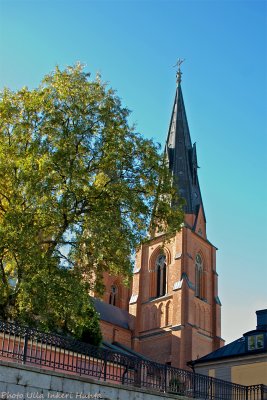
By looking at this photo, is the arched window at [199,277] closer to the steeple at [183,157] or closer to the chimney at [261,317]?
the steeple at [183,157]

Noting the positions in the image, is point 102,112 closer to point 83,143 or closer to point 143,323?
point 83,143

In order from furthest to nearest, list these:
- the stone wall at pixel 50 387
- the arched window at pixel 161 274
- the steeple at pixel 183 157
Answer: the steeple at pixel 183 157, the arched window at pixel 161 274, the stone wall at pixel 50 387

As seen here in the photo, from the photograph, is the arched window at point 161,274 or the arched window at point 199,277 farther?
the arched window at point 199,277

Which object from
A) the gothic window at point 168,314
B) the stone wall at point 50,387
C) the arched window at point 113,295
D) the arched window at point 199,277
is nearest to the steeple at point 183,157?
the arched window at point 199,277

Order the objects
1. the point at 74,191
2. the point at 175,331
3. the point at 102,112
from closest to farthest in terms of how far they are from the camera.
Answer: the point at 74,191, the point at 102,112, the point at 175,331

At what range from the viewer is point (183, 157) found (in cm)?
4912

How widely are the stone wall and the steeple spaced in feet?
112

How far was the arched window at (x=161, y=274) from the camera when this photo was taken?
43350mm

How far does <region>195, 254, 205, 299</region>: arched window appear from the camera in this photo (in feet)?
144

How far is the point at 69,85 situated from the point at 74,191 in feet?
12.6

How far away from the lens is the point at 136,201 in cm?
1762

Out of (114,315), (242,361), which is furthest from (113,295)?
(242,361)

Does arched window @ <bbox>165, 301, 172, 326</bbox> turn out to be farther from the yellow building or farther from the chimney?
the yellow building

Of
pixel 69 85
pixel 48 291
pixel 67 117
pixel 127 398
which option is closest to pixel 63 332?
pixel 48 291
